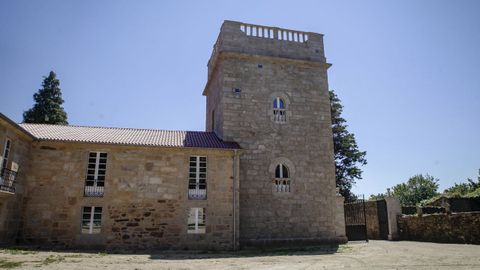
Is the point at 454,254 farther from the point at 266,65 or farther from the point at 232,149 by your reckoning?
the point at 266,65

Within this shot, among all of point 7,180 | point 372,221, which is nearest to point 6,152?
point 7,180

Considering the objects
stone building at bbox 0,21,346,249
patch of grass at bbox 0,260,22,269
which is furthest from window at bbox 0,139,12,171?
patch of grass at bbox 0,260,22,269

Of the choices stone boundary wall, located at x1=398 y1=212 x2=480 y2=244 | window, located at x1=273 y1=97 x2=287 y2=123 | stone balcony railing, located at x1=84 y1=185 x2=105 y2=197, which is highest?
window, located at x1=273 y1=97 x2=287 y2=123

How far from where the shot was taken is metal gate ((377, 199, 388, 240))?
20906mm

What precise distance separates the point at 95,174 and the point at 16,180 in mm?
2879

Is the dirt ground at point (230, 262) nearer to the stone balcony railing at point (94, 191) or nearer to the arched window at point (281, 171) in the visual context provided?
the stone balcony railing at point (94, 191)

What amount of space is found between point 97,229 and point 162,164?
149 inches

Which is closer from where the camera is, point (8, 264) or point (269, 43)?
point (8, 264)

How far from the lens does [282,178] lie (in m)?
17.5

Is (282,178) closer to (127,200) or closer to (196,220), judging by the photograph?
(196,220)

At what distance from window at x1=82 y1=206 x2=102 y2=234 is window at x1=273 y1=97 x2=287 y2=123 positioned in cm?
974

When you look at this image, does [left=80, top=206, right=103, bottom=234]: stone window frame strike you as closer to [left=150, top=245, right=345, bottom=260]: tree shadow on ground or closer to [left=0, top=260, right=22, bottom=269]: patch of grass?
[left=150, top=245, right=345, bottom=260]: tree shadow on ground

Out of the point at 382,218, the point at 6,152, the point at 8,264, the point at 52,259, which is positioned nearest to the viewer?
the point at 8,264

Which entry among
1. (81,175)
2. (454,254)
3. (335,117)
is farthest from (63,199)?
(335,117)
